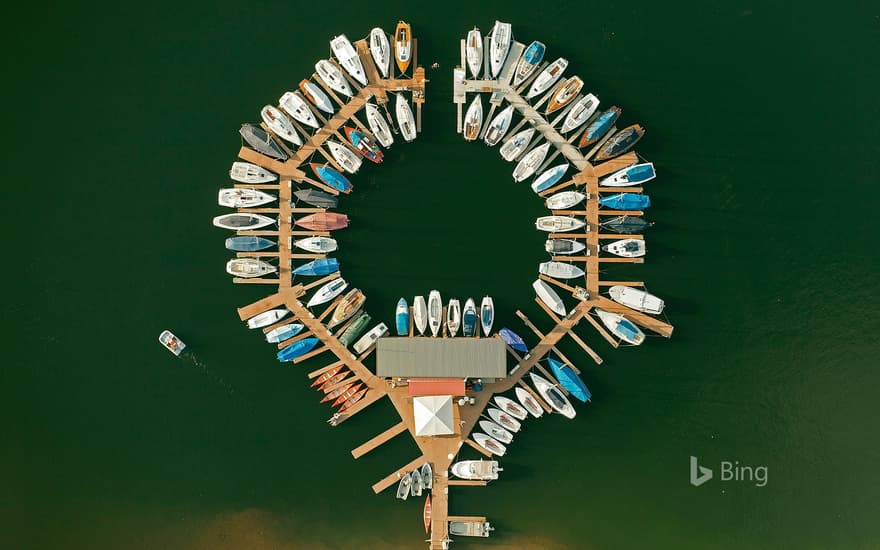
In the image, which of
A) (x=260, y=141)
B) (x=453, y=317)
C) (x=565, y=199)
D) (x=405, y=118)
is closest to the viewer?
(x=260, y=141)

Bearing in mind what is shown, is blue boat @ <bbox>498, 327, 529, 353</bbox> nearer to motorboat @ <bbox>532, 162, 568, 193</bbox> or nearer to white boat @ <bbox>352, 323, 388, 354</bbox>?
white boat @ <bbox>352, 323, 388, 354</bbox>

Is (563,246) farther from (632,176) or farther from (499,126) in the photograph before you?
(499,126)

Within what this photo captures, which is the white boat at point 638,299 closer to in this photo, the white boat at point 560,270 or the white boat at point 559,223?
the white boat at point 560,270

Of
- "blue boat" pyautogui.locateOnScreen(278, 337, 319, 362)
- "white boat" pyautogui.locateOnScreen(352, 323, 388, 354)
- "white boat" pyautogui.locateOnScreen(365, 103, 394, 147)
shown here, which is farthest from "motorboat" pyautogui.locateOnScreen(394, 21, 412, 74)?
"blue boat" pyautogui.locateOnScreen(278, 337, 319, 362)

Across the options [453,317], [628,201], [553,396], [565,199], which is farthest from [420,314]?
[628,201]

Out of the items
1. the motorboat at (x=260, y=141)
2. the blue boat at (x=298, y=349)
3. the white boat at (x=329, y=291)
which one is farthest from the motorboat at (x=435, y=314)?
the motorboat at (x=260, y=141)

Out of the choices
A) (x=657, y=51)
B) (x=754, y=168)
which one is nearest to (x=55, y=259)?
(x=657, y=51)
